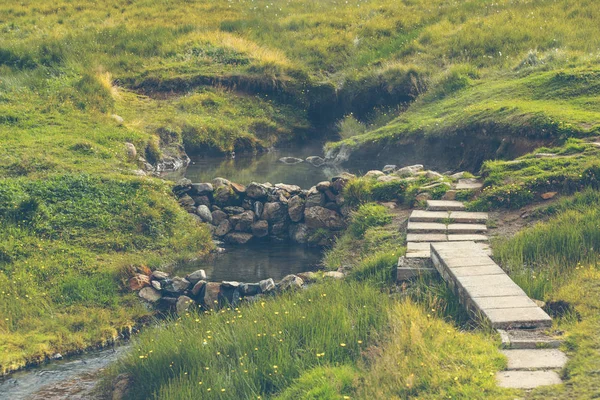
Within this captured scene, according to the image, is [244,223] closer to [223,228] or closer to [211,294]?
[223,228]

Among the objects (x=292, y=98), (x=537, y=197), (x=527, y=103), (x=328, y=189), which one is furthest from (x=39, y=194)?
(x=292, y=98)

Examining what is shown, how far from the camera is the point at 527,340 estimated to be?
727 cm

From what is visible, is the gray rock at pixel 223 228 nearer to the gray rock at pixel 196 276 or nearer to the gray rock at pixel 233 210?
the gray rock at pixel 233 210

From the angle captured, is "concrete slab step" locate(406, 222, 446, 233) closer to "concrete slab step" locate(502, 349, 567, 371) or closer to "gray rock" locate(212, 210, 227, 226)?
"concrete slab step" locate(502, 349, 567, 371)

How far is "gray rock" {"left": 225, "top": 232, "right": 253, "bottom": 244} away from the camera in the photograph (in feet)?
50.5

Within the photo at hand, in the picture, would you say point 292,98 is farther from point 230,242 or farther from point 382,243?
point 382,243

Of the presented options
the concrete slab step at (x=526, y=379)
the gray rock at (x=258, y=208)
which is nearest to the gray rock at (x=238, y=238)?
the gray rock at (x=258, y=208)

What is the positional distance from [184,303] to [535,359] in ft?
20.1

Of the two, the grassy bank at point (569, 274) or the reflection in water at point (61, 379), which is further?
the reflection in water at point (61, 379)

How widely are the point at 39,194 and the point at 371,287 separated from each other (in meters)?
7.29

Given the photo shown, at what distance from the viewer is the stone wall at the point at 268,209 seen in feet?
49.6

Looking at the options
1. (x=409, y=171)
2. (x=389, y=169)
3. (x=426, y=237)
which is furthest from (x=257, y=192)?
(x=426, y=237)

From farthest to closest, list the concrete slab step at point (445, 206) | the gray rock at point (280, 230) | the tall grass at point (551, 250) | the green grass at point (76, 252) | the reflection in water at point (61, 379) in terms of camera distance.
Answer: the gray rock at point (280, 230)
the concrete slab step at point (445, 206)
the green grass at point (76, 252)
the reflection in water at point (61, 379)
the tall grass at point (551, 250)

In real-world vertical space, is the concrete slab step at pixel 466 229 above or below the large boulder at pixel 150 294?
above
